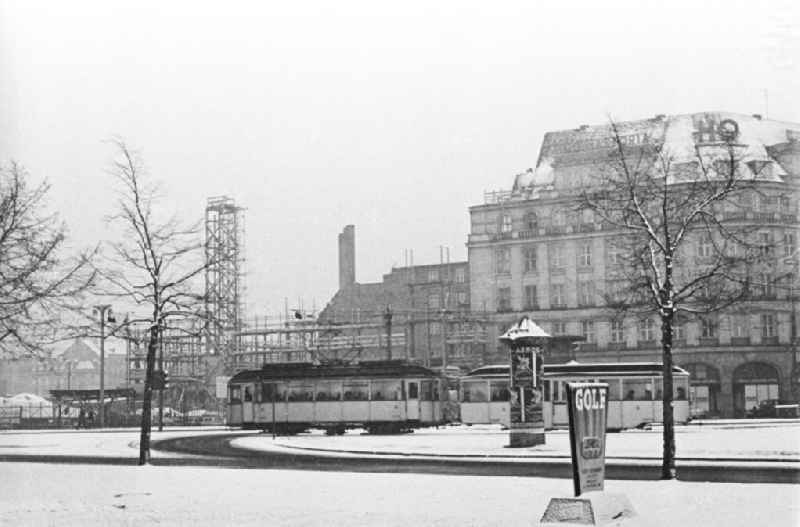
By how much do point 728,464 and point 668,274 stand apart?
6534 mm

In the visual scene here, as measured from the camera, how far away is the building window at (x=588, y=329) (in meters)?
81.0

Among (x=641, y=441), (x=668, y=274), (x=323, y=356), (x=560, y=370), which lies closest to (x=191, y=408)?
(x=323, y=356)

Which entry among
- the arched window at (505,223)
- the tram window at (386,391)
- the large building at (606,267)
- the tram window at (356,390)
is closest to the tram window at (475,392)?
the tram window at (386,391)

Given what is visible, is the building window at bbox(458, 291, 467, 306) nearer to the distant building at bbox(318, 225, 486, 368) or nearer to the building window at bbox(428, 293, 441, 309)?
the distant building at bbox(318, 225, 486, 368)

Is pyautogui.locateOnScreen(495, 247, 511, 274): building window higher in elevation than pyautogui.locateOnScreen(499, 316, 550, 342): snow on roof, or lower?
higher

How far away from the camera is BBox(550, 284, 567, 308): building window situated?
82.6m

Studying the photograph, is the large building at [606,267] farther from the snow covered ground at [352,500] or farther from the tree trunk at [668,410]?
the snow covered ground at [352,500]

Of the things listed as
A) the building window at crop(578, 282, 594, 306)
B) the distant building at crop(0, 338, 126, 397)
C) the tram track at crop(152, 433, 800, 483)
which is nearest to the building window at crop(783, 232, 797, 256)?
the building window at crop(578, 282, 594, 306)

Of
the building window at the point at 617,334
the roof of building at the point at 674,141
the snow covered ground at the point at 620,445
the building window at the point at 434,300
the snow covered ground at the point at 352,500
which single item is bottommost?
the snow covered ground at the point at 620,445

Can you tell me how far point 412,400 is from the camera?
5019 centimetres

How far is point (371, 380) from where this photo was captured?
50.3 metres

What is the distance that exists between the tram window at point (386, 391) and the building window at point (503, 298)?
35046 millimetres

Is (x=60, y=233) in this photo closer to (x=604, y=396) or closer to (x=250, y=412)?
(x=604, y=396)

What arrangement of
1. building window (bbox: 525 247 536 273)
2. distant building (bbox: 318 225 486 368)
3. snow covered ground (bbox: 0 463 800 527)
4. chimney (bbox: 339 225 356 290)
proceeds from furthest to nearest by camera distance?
chimney (bbox: 339 225 356 290) < distant building (bbox: 318 225 486 368) < building window (bbox: 525 247 536 273) < snow covered ground (bbox: 0 463 800 527)
